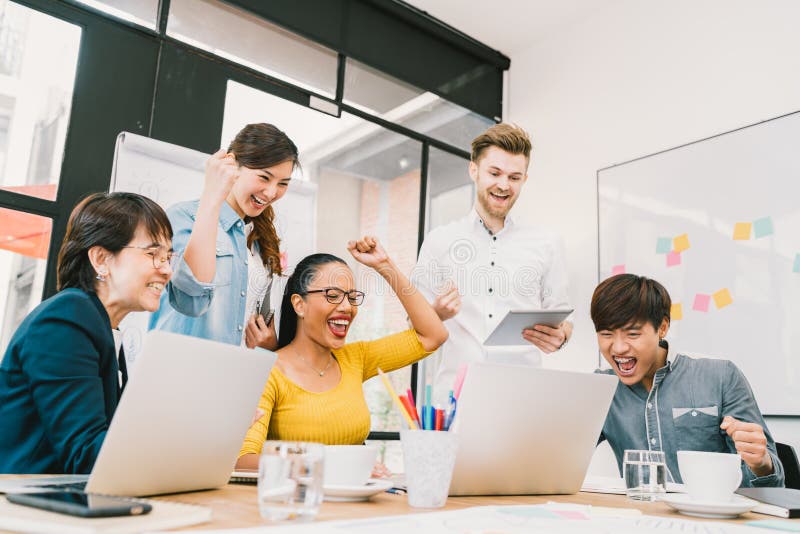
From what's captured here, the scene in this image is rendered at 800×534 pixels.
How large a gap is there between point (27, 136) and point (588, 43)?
272 centimetres

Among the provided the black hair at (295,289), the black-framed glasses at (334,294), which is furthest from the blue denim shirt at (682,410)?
the black hair at (295,289)

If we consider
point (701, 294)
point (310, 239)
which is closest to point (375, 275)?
point (310, 239)

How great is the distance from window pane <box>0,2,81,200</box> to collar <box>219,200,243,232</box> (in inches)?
27.2

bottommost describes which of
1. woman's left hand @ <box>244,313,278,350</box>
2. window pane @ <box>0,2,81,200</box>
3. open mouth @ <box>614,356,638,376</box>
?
open mouth @ <box>614,356,638,376</box>

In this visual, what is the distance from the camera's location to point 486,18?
11.8 feet

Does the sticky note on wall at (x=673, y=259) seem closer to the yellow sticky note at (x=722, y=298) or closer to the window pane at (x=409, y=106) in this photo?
the yellow sticky note at (x=722, y=298)

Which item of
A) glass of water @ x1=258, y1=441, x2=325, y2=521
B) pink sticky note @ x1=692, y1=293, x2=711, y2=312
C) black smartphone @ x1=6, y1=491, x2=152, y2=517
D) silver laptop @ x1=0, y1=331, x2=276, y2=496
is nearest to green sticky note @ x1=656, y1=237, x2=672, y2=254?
pink sticky note @ x1=692, y1=293, x2=711, y2=312

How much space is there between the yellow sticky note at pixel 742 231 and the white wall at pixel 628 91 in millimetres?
438

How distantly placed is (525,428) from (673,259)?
2.10 meters

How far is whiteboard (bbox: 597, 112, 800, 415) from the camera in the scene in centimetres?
250

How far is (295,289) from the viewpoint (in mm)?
1859

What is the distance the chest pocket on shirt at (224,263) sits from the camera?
2.11 meters

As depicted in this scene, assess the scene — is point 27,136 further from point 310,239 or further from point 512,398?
point 512,398

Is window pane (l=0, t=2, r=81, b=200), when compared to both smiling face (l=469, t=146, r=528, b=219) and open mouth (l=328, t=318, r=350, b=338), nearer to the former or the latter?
open mouth (l=328, t=318, r=350, b=338)
